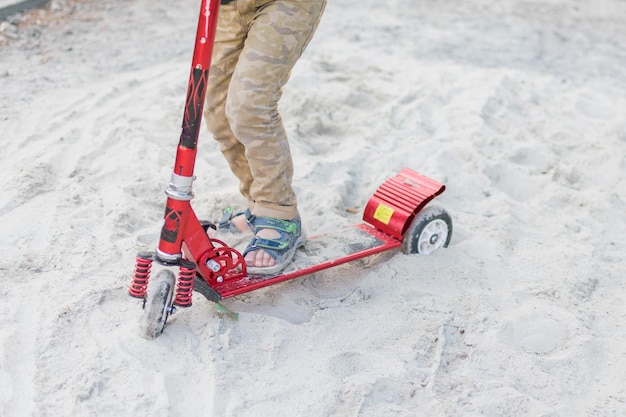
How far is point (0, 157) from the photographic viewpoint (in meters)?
3.39

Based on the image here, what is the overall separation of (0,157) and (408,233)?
181cm

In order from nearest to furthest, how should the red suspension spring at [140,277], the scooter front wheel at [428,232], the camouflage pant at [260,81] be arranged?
1. the red suspension spring at [140,277]
2. the camouflage pant at [260,81]
3. the scooter front wheel at [428,232]

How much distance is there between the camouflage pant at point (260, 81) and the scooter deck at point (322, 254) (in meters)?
0.18

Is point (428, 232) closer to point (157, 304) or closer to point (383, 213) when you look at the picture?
point (383, 213)

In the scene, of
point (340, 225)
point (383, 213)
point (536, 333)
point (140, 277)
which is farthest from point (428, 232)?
point (140, 277)

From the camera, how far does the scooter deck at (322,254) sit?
8.22 ft

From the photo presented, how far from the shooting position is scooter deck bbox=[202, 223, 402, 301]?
251 cm

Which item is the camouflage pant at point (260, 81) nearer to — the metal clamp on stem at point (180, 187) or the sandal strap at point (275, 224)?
the sandal strap at point (275, 224)

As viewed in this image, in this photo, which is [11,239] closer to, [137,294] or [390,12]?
[137,294]

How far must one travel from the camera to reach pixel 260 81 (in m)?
2.45

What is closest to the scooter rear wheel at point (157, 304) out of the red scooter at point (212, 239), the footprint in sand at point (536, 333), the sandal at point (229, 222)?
the red scooter at point (212, 239)

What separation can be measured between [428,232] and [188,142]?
1158 mm

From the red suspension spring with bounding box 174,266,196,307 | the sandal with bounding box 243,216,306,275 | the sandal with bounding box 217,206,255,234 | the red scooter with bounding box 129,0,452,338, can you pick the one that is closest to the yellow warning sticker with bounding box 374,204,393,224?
the red scooter with bounding box 129,0,452,338

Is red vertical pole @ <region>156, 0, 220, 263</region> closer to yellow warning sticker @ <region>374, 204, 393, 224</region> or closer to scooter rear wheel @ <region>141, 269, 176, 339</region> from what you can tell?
scooter rear wheel @ <region>141, 269, 176, 339</region>
